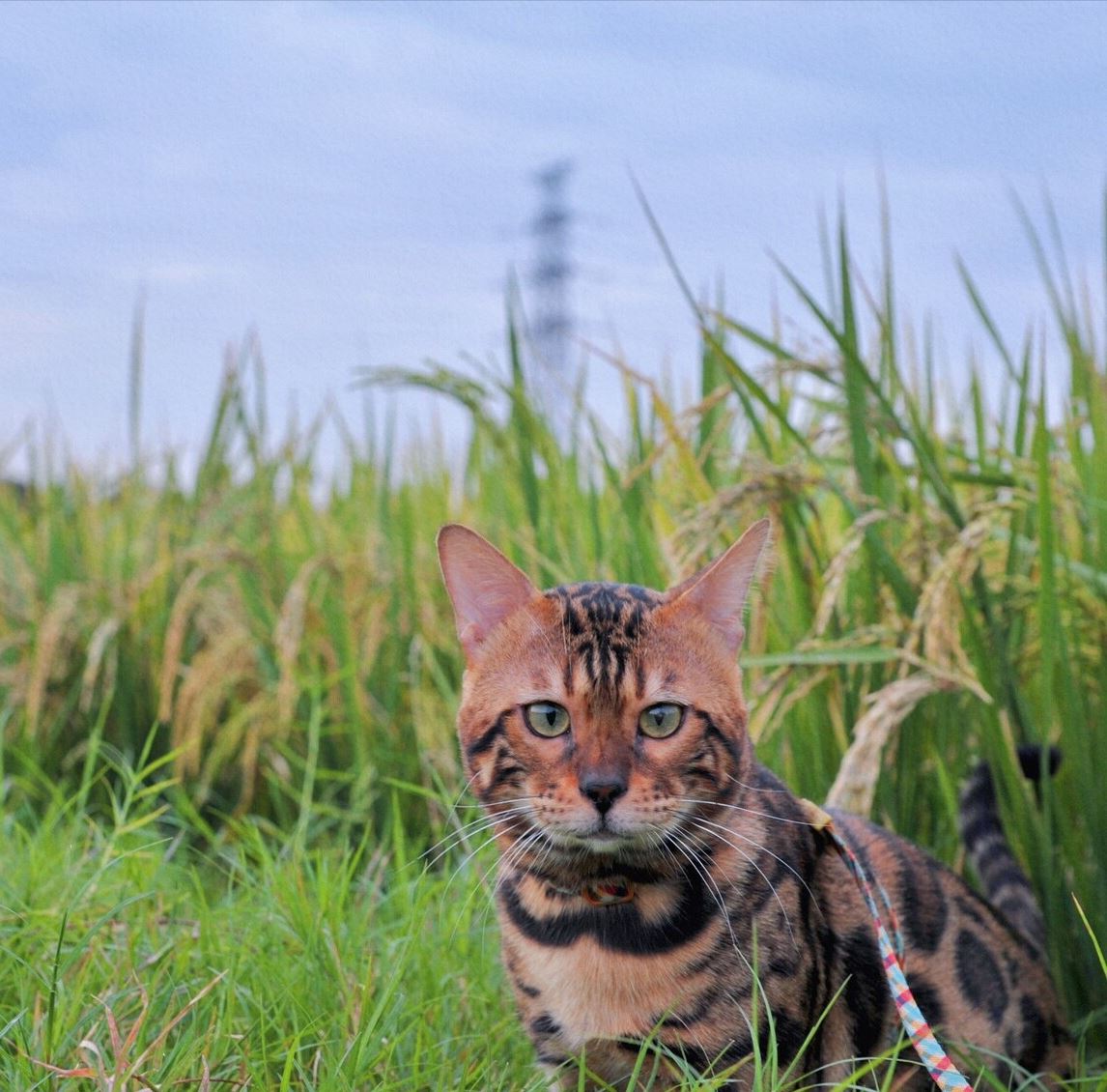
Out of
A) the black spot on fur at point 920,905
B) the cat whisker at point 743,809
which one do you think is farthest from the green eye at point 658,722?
the black spot on fur at point 920,905

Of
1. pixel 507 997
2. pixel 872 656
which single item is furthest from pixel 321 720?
pixel 872 656

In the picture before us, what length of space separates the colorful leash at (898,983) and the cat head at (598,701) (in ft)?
0.64

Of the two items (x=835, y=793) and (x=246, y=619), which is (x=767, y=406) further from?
(x=246, y=619)

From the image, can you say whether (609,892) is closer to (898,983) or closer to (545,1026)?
(545,1026)

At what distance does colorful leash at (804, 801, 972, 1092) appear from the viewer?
1.92 metres

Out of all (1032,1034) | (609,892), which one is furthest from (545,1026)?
(1032,1034)

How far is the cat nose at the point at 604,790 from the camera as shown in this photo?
6.39ft

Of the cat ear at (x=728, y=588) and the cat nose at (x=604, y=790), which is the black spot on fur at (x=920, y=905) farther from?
the cat nose at (x=604, y=790)

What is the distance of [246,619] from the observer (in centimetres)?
482

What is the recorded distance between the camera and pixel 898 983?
6.59ft

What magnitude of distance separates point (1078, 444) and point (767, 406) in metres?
0.98

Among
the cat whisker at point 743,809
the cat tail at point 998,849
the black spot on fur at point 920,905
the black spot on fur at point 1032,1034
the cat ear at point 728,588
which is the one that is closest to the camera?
the cat whisker at point 743,809

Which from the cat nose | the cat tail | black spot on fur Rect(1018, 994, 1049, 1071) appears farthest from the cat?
the cat tail

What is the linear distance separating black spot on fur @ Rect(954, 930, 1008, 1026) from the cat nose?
2.71 ft
